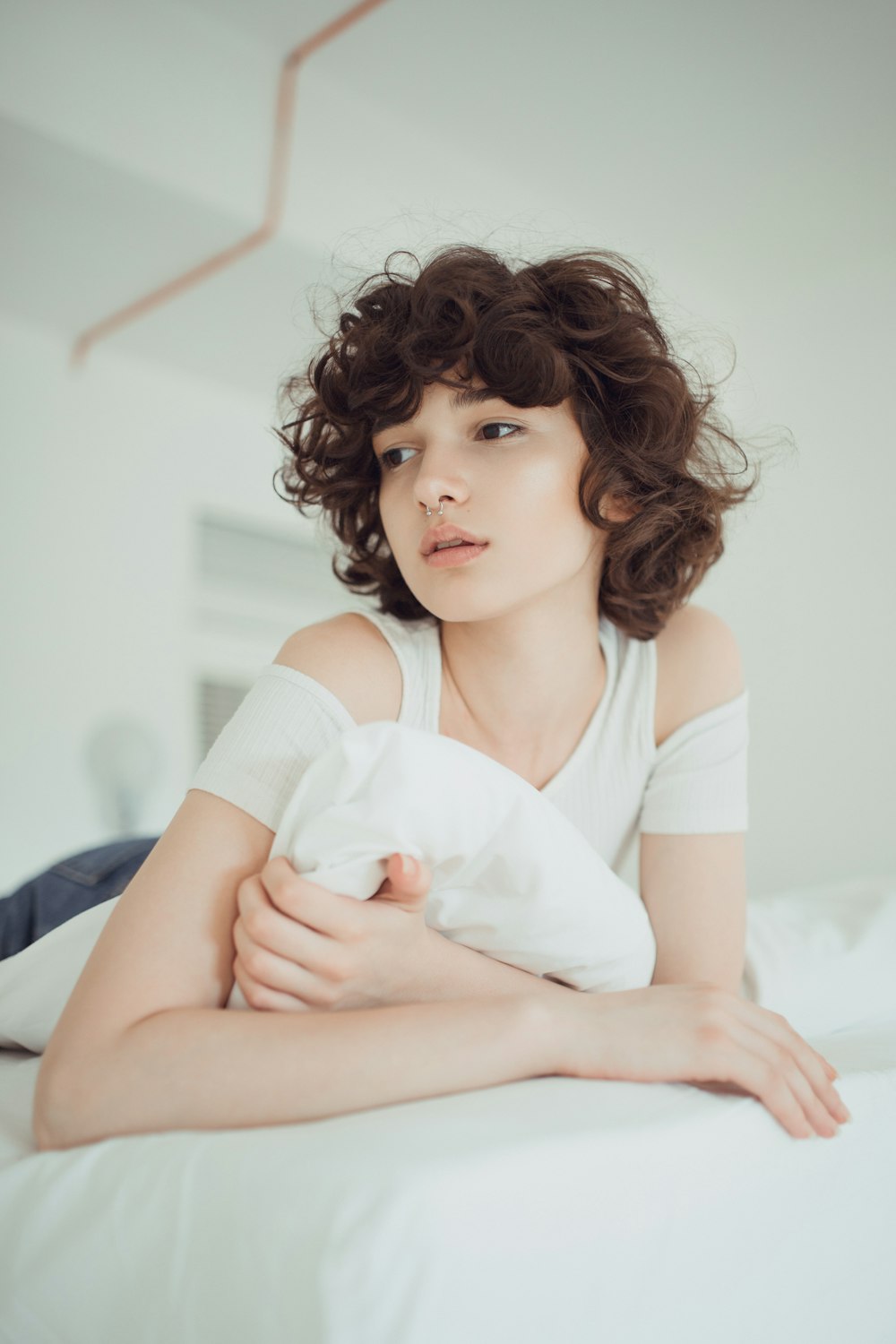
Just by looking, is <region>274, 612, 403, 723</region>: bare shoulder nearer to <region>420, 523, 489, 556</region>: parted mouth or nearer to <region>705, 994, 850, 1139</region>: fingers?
<region>420, 523, 489, 556</region>: parted mouth

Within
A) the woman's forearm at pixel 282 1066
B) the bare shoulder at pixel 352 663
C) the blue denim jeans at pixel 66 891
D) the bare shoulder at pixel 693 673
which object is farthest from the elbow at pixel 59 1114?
the bare shoulder at pixel 693 673

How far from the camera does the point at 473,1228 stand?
565mm

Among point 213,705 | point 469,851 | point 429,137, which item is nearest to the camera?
point 469,851

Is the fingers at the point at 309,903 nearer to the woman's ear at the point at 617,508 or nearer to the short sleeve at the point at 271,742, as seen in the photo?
the short sleeve at the point at 271,742

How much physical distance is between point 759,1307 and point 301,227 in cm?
277

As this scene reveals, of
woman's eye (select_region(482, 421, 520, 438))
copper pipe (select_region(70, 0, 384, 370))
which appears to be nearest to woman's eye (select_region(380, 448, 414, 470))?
woman's eye (select_region(482, 421, 520, 438))

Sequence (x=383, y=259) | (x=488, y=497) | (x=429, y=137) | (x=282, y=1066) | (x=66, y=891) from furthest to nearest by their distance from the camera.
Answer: (x=429, y=137), (x=383, y=259), (x=66, y=891), (x=488, y=497), (x=282, y=1066)

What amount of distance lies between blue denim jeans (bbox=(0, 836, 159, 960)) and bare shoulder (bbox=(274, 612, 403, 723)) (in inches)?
21.0

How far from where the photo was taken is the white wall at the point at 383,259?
99.2 inches

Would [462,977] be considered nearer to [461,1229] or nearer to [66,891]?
[461,1229]

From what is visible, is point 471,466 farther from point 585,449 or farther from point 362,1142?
point 362,1142

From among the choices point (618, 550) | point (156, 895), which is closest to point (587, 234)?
point (618, 550)

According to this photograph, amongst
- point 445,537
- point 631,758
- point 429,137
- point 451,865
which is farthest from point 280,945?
point 429,137

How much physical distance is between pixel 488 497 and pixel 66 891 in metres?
0.84
